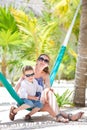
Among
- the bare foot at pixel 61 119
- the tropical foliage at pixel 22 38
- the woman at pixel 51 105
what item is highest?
the tropical foliage at pixel 22 38

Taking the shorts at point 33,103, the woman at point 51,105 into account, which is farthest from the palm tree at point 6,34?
the shorts at point 33,103

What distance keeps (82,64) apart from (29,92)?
5.80 feet

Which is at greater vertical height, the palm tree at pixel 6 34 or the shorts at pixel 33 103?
the palm tree at pixel 6 34

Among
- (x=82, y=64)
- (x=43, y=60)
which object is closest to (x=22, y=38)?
(x=82, y=64)

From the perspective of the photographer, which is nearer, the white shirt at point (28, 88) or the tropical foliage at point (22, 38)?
the white shirt at point (28, 88)

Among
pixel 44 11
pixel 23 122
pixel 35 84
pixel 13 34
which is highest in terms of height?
pixel 44 11

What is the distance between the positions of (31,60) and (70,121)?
22.4 ft

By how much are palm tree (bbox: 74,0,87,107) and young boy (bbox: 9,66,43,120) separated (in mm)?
1601

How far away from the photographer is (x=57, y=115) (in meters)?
4.84

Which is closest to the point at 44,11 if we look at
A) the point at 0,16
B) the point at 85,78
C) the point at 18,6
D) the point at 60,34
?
the point at 18,6

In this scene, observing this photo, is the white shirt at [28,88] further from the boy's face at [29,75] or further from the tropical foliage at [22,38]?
the tropical foliage at [22,38]

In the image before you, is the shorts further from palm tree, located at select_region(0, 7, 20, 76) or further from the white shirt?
palm tree, located at select_region(0, 7, 20, 76)

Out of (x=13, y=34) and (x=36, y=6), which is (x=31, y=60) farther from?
(x=36, y=6)

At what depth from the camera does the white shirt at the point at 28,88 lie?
4.89 meters
